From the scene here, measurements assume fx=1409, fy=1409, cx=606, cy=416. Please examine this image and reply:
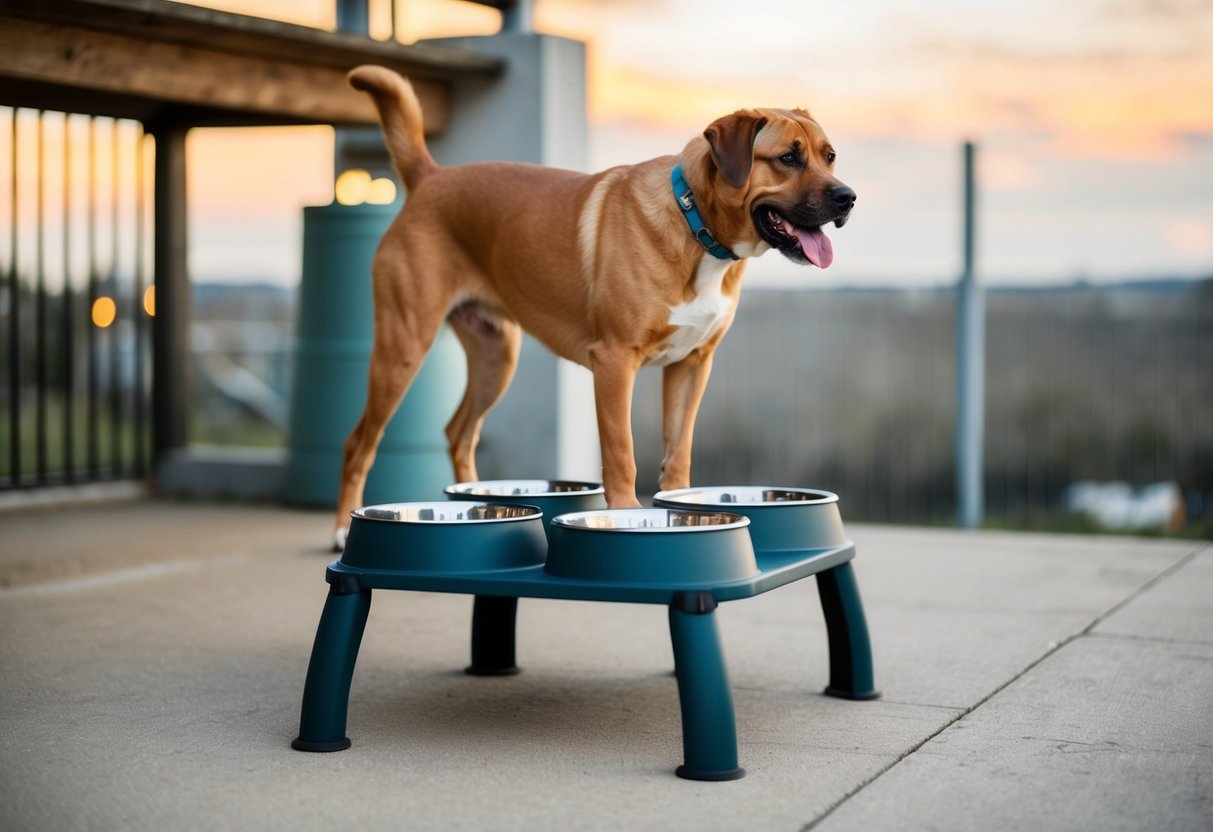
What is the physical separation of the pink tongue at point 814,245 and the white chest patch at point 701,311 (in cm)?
31

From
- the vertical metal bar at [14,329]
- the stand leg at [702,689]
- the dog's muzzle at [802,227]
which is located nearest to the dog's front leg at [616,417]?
the dog's muzzle at [802,227]

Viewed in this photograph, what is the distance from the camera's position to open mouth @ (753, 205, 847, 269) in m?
3.46

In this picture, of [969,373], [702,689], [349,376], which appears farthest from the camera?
[969,373]

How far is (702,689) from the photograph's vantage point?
2725 mm

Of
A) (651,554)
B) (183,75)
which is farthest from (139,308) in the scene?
(651,554)

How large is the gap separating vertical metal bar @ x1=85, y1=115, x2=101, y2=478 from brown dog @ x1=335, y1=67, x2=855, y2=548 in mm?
2834

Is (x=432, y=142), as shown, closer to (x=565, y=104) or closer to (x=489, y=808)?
(x=565, y=104)

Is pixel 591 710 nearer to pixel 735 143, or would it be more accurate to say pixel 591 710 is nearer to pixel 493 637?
pixel 493 637

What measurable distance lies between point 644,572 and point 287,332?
578 inches

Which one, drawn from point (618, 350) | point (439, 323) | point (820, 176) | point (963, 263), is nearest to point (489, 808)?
point (618, 350)

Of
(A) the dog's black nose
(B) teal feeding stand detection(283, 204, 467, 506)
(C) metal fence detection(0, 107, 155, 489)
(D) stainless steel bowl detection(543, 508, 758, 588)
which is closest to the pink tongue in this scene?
(A) the dog's black nose

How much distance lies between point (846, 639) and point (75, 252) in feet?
17.6

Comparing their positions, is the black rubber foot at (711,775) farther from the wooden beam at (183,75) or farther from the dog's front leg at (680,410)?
the wooden beam at (183,75)

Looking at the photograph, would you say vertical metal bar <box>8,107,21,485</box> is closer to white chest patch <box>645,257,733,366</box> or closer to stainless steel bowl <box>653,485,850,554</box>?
white chest patch <box>645,257,733,366</box>
